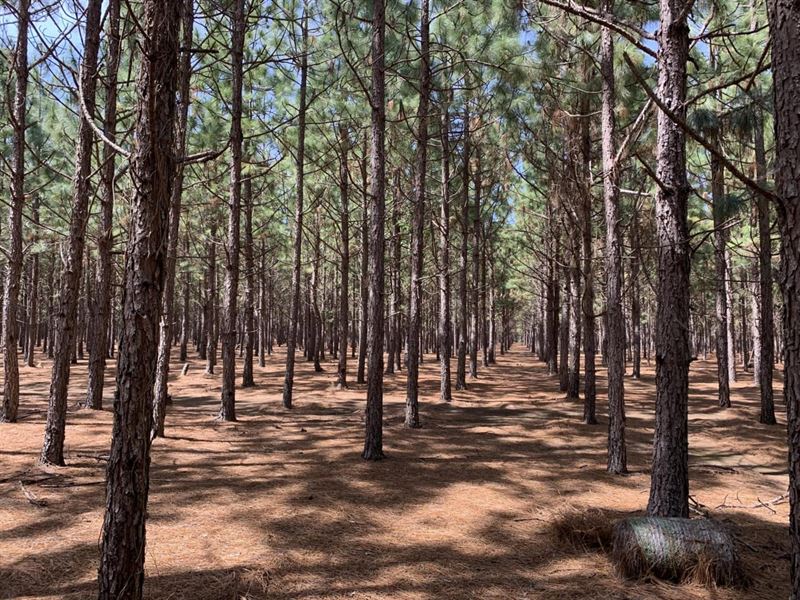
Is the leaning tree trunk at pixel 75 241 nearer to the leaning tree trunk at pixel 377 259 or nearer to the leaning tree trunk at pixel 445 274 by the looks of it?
the leaning tree trunk at pixel 377 259

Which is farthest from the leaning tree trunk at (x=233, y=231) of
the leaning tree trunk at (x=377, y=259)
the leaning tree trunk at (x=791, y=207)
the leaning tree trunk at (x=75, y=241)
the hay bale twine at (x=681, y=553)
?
the leaning tree trunk at (x=791, y=207)

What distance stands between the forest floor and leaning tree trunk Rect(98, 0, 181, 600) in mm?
835

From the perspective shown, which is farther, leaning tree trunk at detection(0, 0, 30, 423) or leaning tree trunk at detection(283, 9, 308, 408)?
leaning tree trunk at detection(283, 9, 308, 408)

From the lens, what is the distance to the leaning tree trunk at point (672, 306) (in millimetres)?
4902

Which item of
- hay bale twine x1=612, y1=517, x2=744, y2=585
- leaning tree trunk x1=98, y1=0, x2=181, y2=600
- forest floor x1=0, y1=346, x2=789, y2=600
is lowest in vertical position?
forest floor x1=0, y1=346, x2=789, y2=600

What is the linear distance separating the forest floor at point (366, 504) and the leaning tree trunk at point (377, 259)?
1.98ft

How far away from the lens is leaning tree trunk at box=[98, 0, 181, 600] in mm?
2939

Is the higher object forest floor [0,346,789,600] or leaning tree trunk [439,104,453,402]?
leaning tree trunk [439,104,453,402]

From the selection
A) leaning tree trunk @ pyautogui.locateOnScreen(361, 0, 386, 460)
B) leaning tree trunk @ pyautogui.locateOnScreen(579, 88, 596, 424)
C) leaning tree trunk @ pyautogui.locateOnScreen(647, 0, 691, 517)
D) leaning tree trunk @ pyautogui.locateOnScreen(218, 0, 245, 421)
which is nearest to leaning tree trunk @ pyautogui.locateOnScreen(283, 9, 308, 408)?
leaning tree trunk @ pyautogui.locateOnScreen(218, 0, 245, 421)

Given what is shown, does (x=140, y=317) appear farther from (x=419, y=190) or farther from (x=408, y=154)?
(x=408, y=154)

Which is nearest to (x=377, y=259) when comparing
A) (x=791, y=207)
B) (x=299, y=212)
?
(x=791, y=207)

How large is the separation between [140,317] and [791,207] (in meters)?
3.29

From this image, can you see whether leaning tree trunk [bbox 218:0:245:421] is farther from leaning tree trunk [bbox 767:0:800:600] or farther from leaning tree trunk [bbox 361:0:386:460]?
leaning tree trunk [bbox 767:0:800:600]

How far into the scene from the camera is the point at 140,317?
2967 mm
